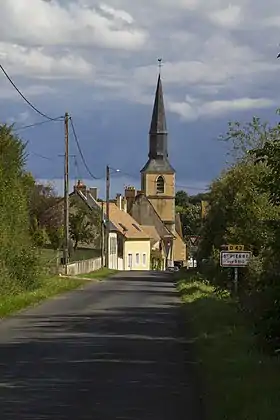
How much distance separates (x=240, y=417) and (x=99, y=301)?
81.7ft

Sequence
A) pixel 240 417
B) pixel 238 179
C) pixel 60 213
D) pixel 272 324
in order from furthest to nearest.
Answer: pixel 60 213 < pixel 238 179 < pixel 272 324 < pixel 240 417

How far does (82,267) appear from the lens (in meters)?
65.6

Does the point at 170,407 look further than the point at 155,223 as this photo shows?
No

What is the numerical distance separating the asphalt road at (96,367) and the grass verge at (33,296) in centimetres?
88

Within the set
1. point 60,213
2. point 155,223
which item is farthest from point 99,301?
point 155,223

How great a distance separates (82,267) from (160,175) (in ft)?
195

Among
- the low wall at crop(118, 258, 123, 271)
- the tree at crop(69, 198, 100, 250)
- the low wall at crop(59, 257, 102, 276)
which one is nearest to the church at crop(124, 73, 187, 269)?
the low wall at crop(118, 258, 123, 271)

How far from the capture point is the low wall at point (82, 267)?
59.8 m

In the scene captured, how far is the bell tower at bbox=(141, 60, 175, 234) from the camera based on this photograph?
123188mm

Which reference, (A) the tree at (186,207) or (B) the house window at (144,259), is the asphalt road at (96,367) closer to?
(B) the house window at (144,259)

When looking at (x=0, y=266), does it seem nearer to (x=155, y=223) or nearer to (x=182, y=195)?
(x=155, y=223)

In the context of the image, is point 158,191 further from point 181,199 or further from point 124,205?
point 181,199

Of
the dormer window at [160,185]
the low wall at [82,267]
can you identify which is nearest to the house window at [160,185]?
the dormer window at [160,185]

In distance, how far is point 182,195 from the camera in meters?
178
